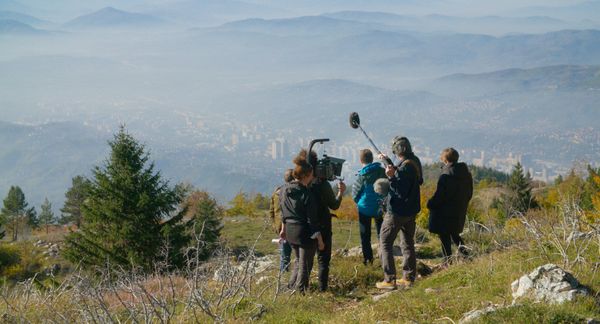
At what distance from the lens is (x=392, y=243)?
7.41m

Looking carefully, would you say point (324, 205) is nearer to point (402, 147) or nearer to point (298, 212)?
point (298, 212)

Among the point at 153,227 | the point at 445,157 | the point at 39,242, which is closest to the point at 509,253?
the point at 445,157

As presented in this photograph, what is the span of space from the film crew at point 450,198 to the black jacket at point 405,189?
28.1 inches

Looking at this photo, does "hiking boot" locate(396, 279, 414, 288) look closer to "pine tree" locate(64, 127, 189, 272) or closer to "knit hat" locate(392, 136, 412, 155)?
"knit hat" locate(392, 136, 412, 155)

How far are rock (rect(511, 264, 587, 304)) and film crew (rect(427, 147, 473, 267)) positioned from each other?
8.52 ft

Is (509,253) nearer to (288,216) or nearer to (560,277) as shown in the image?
(560,277)

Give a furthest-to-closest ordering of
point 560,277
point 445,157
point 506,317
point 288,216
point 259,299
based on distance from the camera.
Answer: point 445,157
point 288,216
point 259,299
point 560,277
point 506,317

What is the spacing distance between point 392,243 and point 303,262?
1264 millimetres

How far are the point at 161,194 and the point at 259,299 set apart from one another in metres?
14.1

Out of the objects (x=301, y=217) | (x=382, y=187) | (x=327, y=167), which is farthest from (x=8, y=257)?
(x=382, y=187)

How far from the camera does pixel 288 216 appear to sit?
22.8 feet

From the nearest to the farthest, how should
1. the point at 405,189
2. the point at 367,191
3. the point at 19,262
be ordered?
the point at 405,189
the point at 367,191
the point at 19,262

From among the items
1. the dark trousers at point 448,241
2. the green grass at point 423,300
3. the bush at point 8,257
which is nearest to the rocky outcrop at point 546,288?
the green grass at point 423,300

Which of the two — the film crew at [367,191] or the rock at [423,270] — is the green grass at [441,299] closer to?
the rock at [423,270]
